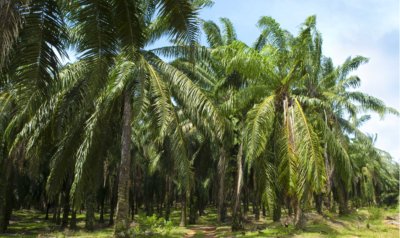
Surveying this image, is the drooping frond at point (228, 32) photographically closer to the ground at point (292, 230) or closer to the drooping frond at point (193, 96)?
the drooping frond at point (193, 96)

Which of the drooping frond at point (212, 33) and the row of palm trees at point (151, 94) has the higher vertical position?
the drooping frond at point (212, 33)

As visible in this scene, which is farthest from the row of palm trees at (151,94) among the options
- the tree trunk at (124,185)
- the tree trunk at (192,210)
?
the tree trunk at (192,210)

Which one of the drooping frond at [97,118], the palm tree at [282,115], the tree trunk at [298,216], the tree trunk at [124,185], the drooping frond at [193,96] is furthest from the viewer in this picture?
the tree trunk at [298,216]

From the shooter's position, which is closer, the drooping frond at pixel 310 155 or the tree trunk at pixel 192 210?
the drooping frond at pixel 310 155

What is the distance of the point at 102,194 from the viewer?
3416cm

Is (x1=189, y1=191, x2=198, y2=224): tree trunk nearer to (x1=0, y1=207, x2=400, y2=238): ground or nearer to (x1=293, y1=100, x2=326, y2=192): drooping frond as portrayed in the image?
(x1=0, y1=207, x2=400, y2=238): ground

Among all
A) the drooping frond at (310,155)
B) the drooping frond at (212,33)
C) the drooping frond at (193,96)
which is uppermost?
the drooping frond at (212,33)

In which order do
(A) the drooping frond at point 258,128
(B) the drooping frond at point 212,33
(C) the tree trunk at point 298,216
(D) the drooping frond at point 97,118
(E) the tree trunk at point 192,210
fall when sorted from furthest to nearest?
(E) the tree trunk at point 192,210
(B) the drooping frond at point 212,33
(C) the tree trunk at point 298,216
(A) the drooping frond at point 258,128
(D) the drooping frond at point 97,118

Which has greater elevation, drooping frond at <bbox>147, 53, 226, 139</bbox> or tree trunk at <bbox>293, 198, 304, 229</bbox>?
drooping frond at <bbox>147, 53, 226, 139</bbox>

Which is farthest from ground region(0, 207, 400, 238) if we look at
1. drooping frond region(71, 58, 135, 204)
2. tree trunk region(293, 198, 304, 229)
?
drooping frond region(71, 58, 135, 204)

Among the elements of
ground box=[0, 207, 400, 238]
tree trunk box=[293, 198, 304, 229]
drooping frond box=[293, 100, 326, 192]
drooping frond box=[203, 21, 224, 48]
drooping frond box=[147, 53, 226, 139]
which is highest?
drooping frond box=[203, 21, 224, 48]

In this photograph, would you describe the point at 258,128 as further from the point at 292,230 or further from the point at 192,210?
the point at 192,210

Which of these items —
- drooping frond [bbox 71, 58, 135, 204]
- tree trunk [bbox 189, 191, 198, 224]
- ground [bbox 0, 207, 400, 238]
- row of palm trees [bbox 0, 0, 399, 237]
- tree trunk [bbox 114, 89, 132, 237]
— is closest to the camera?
row of palm trees [bbox 0, 0, 399, 237]

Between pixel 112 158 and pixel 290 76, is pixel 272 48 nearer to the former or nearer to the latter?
pixel 290 76
